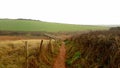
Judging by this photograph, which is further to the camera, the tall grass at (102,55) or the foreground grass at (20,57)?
the foreground grass at (20,57)

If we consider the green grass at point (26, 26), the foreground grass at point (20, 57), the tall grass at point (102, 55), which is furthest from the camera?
the green grass at point (26, 26)

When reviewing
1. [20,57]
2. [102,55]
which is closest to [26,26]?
[20,57]

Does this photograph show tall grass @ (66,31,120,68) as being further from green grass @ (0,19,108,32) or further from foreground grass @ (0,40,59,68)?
green grass @ (0,19,108,32)

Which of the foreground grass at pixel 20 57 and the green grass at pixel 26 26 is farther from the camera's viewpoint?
the green grass at pixel 26 26

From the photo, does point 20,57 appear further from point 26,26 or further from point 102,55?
point 26,26

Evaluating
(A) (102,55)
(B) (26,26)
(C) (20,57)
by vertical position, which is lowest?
(B) (26,26)

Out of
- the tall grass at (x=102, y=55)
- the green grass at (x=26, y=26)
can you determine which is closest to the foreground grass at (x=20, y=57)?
the tall grass at (x=102, y=55)

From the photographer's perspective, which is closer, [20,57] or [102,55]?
[102,55]

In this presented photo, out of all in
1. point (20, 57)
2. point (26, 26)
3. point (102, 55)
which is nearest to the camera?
point (102, 55)

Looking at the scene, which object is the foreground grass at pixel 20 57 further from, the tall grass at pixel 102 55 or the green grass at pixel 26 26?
the green grass at pixel 26 26

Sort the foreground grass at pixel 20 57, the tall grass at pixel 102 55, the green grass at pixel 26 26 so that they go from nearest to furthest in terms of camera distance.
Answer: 1. the tall grass at pixel 102 55
2. the foreground grass at pixel 20 57
3. the green grass at pixel 26 26

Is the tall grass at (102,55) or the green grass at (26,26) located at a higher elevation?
the tall grass at (102,55)

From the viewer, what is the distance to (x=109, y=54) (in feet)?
57.7

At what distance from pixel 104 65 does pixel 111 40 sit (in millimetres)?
1729
